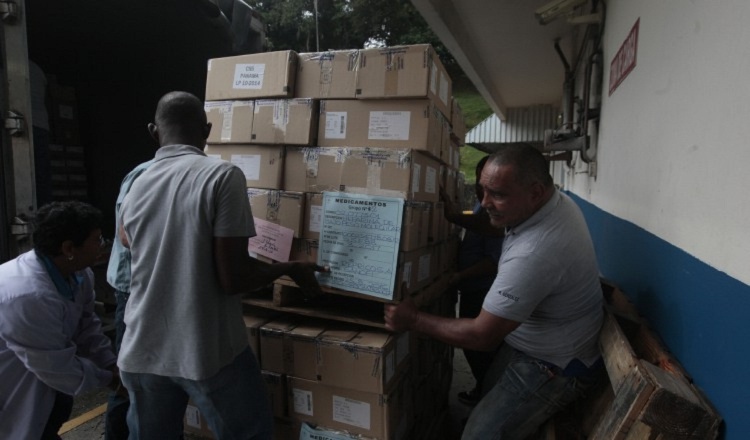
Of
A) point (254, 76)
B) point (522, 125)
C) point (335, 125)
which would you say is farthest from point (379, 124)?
point (522, 125)

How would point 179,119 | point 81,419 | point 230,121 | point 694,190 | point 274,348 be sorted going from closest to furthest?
point 694,190, point 179,119, point 274,348, point 230,121, point 81,419

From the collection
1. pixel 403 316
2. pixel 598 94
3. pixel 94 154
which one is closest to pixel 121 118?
pixel 94 154

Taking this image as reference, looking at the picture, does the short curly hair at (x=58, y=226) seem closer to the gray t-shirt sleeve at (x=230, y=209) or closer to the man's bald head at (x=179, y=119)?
the man's bald head at (x=179, y=119)

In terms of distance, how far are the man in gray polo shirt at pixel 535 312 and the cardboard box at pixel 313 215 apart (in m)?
0.72

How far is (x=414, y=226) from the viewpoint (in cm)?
216

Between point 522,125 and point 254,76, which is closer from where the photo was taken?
point 254,76

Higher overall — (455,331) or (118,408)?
(455,331)

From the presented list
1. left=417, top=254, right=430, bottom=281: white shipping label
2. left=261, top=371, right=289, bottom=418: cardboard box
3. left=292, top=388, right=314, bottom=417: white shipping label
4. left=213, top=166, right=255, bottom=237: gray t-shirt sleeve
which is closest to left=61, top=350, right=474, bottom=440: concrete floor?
left=261, top=371, right=289, bottom=418: cardboard box

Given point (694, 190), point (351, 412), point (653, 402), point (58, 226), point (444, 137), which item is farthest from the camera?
point (444, 137)

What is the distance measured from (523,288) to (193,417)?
6.44 feet

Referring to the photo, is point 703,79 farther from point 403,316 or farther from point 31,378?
point 31,378

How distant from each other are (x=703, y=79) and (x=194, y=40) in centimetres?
449

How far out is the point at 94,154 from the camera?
16.7ft

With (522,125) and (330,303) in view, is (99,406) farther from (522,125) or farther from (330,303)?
(522,125)
